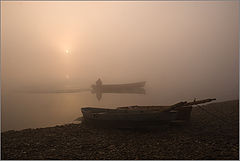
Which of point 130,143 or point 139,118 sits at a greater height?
point 139,118

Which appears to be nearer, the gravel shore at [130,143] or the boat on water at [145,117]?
the gravel shore at [130,143]

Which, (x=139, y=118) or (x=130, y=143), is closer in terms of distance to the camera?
(x=130, y=143)

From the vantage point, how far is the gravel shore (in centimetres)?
1295

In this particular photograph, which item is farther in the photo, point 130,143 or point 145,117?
point 145,117

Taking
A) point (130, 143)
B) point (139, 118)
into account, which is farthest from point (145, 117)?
point (130, 143)

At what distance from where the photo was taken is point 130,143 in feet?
49.4

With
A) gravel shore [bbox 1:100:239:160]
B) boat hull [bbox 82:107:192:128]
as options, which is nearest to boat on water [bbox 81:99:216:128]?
boat hull [bbox 82:107:192:128]

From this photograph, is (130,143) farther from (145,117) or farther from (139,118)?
(145,117)

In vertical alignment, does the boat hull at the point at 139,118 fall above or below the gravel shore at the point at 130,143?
above

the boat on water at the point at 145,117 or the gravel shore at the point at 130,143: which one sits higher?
the boat on water at the point at 145,117

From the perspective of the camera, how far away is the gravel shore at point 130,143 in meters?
12.9

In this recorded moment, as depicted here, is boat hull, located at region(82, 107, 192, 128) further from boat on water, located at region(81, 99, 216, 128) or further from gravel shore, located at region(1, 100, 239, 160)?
gravel shore, located at region(1, 100, 239, 160)

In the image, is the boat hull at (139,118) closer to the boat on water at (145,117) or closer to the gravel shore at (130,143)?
the boat on water at (145,117)

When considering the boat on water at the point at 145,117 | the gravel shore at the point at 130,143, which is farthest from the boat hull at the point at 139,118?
the gravel shore at the point at 130,143
